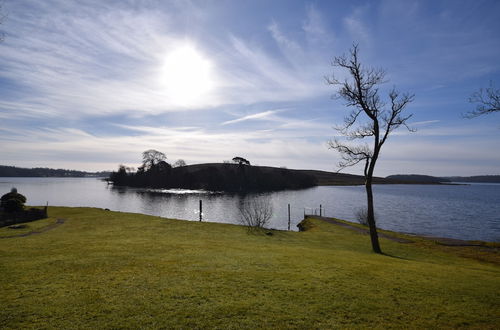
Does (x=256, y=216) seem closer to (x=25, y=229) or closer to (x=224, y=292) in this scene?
(x=25, y=229)

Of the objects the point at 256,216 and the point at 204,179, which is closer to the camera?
the point at 256,216

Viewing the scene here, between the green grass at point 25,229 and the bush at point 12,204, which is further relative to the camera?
the bush at point 12,204

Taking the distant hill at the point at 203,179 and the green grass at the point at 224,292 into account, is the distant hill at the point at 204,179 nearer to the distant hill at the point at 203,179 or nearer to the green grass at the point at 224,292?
the distant hill at the point at 203,179

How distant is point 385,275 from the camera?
12.0 meters

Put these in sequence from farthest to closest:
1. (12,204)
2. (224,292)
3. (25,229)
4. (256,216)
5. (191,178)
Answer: (191,178) < (256,216) < (12,204) < (25,229) < (224,292)

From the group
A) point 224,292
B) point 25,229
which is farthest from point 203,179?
point 224,292

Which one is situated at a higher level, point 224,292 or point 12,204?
point 12,204

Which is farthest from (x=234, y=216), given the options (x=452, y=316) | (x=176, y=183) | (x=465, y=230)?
A: (x=176, y=183)

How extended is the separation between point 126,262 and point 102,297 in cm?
435

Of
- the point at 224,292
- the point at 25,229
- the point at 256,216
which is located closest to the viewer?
the point at 224,292

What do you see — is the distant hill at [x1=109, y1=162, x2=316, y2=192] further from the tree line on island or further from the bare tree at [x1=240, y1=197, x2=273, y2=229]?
the bare tree at [x1=240, y1=197, x2=273, y2=229]

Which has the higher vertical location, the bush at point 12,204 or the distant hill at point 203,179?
the distant hill at point 203,179

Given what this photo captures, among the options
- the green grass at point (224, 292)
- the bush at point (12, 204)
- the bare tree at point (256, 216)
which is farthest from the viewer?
the bare tree at point (256, 216)

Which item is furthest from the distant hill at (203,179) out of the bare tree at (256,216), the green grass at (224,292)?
the green grass at (224,292)
